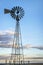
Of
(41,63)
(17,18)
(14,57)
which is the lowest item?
(41,63)

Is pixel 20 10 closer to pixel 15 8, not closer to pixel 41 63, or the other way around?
pixel 15 8

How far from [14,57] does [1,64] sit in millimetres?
1911

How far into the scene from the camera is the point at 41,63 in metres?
14.5

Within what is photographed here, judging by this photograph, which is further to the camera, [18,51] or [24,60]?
[24,60]

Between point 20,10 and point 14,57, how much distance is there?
109 inches

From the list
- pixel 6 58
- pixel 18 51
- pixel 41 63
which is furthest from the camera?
pixel 41 63

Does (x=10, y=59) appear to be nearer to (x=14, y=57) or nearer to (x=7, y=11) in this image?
(x=14, y=57)

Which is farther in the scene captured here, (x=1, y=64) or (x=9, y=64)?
(x=1, y=64)

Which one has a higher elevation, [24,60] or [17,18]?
[17,18]

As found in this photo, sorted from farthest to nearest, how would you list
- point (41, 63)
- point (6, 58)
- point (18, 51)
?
point (41, 63)
point (6, 58)
point (18, 51)

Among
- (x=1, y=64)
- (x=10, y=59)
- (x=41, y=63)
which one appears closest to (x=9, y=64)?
(x=10, y=59)

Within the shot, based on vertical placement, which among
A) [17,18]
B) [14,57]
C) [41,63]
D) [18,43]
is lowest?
[41,63]

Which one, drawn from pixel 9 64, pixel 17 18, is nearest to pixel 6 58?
pixel 9 64

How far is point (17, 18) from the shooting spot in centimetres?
1280
